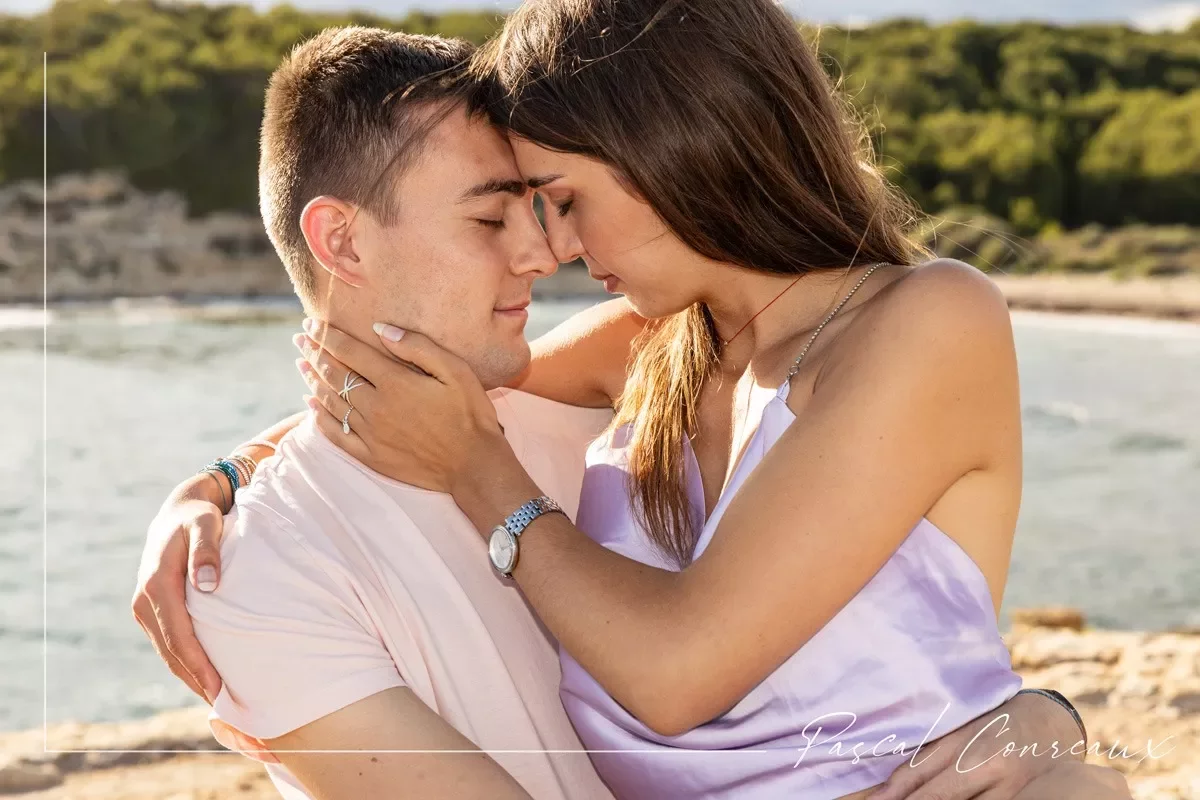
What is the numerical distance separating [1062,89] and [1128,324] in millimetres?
19007

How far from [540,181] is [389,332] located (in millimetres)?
390

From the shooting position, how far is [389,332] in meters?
2.29

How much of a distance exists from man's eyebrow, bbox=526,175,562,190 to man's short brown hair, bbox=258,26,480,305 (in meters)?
0.19

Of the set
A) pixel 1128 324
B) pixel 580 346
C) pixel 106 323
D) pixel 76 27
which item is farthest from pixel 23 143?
pixel 580 346

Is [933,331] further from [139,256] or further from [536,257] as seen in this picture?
[139,256]

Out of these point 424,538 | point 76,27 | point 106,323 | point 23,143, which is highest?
point 424,538

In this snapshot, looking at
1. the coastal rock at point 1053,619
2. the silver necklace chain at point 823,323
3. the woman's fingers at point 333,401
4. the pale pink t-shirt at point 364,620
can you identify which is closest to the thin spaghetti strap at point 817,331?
the silver necklace chain at point 823,323

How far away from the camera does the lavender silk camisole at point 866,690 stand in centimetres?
196

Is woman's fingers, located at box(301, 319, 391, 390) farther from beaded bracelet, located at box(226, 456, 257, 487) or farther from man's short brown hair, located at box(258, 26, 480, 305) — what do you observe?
beaded bracelet, located at box(226, 456, 257, 487)

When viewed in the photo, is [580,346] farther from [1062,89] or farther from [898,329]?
[1062,89]

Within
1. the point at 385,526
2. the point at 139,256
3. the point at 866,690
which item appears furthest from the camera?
the point at 139,256

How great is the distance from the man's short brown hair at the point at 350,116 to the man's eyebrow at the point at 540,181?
193 mm

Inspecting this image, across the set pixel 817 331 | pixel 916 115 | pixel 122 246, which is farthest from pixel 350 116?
pixel 916 115

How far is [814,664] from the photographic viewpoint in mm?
1976
